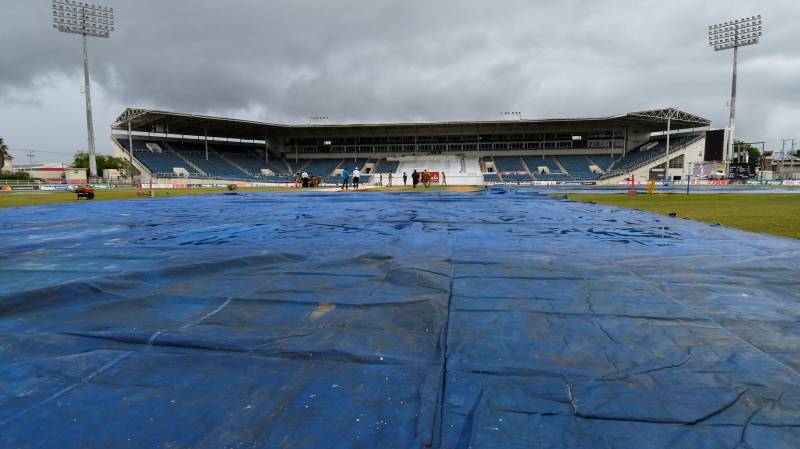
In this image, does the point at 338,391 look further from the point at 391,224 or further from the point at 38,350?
the point at 391,224

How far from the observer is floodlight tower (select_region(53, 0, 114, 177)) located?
38.3m

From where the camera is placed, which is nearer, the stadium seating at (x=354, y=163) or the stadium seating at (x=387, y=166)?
the stadium seating at (x=387, y=166)

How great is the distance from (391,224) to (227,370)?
5544 mm

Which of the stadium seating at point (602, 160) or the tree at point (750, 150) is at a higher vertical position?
the tree at point (750, 150)

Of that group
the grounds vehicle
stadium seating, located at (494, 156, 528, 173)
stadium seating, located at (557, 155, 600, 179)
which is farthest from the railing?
the grounds vehicle

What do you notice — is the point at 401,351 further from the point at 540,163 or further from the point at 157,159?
the point at 540,163

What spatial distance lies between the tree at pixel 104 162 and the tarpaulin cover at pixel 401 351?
52458 mm

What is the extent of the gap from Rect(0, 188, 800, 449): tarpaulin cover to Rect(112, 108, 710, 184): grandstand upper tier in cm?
4542

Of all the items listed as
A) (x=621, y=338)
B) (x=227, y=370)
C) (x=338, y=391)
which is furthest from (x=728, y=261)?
(x=227, y=370)

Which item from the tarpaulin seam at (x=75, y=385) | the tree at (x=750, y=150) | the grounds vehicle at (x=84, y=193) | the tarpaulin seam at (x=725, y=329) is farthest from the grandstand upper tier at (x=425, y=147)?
the tarpaulin seam at (x=75, y=385)

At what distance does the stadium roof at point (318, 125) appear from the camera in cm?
4588

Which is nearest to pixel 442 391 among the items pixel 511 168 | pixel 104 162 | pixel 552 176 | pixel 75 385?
pixel 75 385

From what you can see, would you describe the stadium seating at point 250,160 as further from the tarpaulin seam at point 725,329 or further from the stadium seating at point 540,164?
the tarpaulin seam at point 725,329

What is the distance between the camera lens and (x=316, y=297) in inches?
115
